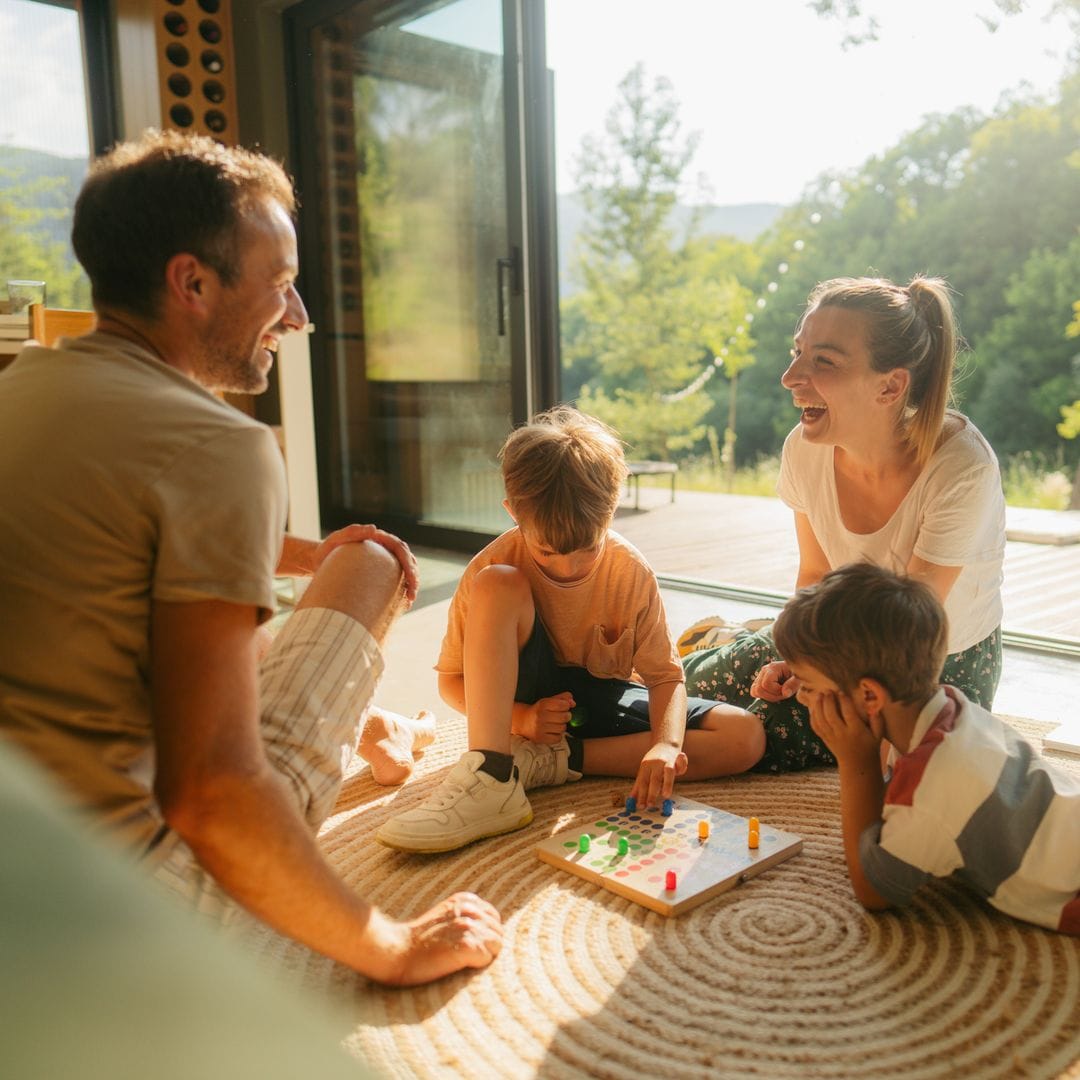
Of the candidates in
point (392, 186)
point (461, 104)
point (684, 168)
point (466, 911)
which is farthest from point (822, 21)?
point (684, 168)

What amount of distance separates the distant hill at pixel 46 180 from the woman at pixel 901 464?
312cm

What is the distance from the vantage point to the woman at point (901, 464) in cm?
138

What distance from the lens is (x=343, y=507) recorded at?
403cm

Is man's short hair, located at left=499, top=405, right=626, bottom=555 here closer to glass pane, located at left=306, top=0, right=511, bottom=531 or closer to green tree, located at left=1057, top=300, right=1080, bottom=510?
glass pane, located at left=306, top=0, right=511, bottom=531

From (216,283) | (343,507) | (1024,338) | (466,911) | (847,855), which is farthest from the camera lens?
(1024,338)

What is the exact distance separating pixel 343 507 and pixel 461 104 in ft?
5.32

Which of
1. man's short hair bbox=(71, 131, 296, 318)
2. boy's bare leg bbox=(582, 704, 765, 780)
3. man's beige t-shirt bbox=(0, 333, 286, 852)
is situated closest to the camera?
man's beige t-shirt bbox=(0, 333, 286, 852)

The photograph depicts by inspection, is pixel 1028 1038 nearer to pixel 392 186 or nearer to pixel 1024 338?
pixel 392 186

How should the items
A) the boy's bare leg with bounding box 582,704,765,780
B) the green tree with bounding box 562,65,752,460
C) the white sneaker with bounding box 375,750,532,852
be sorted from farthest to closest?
the green tree with bounding box 562,65,752,460, the boy's bare leg with bounding box 582,704,765,780, the white sneaker with bounding box 375,750,532,852

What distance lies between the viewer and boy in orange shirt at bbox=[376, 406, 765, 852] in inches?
52.2

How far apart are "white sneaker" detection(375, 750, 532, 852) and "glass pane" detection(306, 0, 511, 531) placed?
2056 mm

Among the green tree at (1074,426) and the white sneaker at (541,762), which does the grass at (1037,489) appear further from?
the white sneaker at (541,762)

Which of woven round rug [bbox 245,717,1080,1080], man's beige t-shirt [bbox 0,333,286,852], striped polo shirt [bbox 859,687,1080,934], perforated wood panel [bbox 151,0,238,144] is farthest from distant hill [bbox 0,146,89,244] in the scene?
striped polo shirt [bbox 859,687,1080,934]

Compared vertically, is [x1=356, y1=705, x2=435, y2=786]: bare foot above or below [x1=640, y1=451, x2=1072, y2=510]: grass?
above
